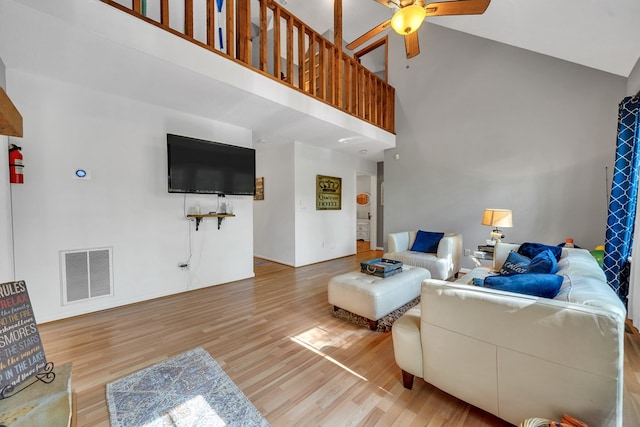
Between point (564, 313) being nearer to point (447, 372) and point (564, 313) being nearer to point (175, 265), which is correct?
point (447, 372)

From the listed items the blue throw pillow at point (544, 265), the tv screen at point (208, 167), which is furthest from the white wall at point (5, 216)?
the blue throw pillow at point (544, 265)

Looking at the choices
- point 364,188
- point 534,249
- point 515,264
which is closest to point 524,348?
point 515,264

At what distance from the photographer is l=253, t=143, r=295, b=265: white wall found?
476 centimetres

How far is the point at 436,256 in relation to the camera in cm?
374

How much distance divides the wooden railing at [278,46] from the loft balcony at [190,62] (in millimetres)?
13

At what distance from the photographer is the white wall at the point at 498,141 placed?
3.22 metres

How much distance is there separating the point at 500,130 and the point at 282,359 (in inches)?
170

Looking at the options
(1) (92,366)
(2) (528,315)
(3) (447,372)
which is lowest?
(1) (92,366)

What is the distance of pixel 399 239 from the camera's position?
4195 mm

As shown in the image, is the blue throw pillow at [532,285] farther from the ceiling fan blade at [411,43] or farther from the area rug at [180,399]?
the ceiling fan blade at [411,43]

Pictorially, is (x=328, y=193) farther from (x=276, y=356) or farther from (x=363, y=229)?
(x=276, y=356)

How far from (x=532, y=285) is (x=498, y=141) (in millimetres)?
3361

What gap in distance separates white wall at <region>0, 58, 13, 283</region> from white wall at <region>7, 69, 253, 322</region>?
0.36 ft

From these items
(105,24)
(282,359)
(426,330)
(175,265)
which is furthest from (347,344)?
(105,24)
